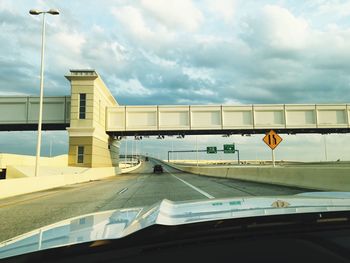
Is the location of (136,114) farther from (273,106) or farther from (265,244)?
(265,244)

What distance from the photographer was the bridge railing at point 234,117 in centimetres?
5209

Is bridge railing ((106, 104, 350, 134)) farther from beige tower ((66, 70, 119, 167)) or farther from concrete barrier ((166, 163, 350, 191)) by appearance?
concrete barrier ((166, 163, 350, 191))

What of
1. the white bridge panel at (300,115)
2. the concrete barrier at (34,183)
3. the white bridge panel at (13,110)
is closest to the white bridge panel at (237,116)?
the white bridge panel at (300,115)

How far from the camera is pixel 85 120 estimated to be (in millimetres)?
46594

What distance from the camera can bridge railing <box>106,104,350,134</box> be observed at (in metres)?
52.1

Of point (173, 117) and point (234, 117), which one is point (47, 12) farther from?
point (234, 117)

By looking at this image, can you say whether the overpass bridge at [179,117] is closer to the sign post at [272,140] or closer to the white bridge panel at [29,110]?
the white bridge panel at [29,110]

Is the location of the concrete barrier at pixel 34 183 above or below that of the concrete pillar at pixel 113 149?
below

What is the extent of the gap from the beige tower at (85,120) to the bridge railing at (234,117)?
533 cm

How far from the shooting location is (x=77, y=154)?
46.1m

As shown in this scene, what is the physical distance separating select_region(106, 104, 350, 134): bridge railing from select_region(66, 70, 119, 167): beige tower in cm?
533

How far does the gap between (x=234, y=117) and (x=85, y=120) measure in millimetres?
21219

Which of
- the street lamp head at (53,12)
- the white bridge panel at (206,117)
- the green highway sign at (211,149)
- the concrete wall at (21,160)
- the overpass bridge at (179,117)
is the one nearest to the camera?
the street lamp head at (53,12)

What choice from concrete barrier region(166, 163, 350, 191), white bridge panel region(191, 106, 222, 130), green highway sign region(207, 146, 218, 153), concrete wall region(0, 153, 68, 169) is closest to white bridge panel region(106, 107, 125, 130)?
concrete wall region(0, 153, 68, 169)
